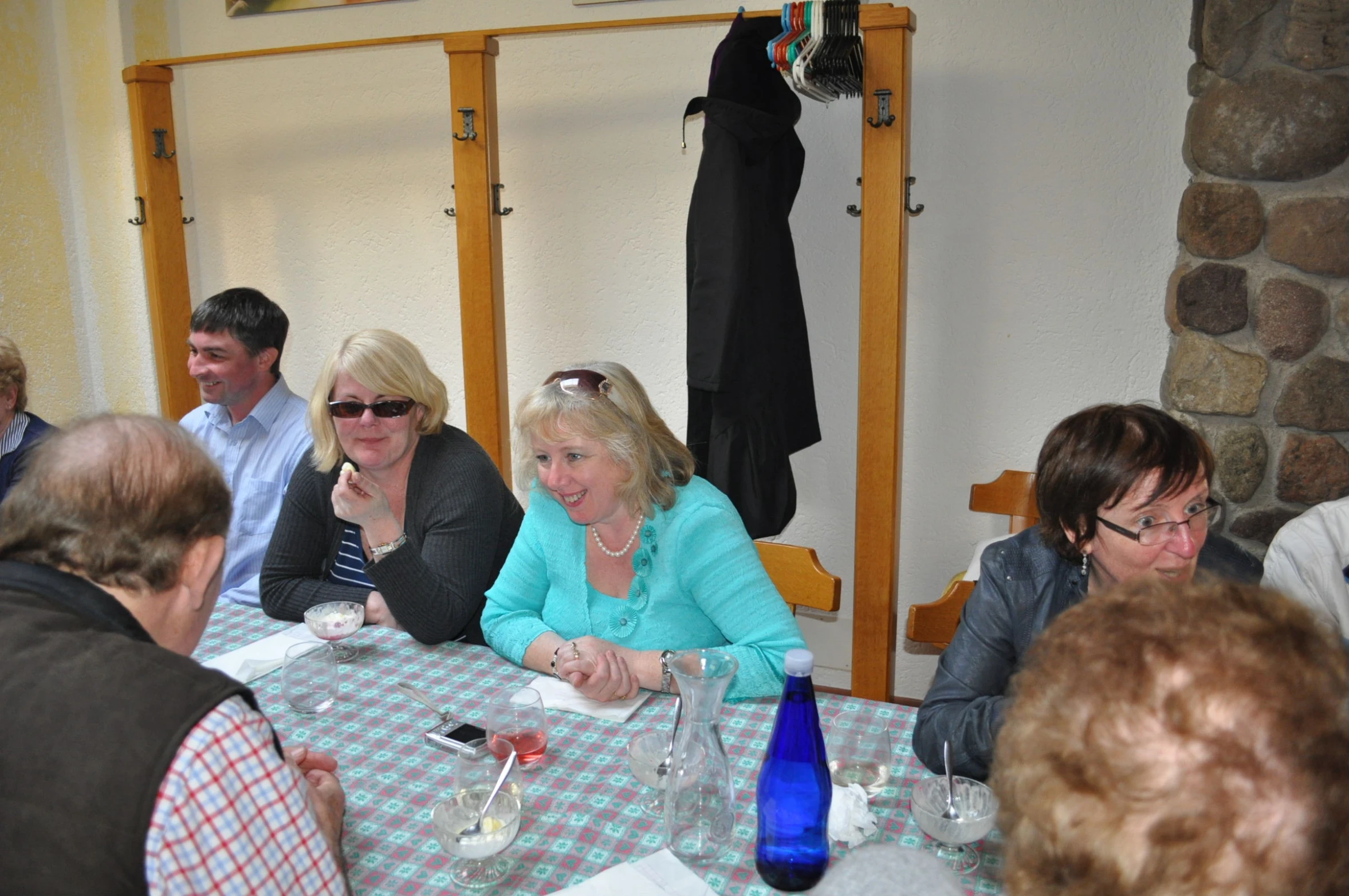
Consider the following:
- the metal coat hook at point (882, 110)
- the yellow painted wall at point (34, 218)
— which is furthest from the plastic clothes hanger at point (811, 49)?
the yellow painted wall at point (34, 218)

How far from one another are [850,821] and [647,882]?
28 centimetres

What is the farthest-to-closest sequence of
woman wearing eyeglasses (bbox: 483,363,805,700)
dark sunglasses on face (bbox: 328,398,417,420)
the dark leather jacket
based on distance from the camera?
1. dark sunglasses on face (bbox: 328,398,417,420)
2. woman wearing eyeglasses (bbox: 483,363,805,700)
3. the dark leather jacket

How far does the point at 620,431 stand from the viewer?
204cm

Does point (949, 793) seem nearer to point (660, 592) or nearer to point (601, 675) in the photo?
point (601, 675)

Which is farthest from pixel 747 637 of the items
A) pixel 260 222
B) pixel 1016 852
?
pixel 260 222

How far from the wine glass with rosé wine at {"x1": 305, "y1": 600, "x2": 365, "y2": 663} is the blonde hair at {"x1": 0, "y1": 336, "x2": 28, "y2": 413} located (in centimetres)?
→ 146

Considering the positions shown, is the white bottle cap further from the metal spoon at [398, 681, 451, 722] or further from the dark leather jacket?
the metal spoon at [398, 681, 451, 722]

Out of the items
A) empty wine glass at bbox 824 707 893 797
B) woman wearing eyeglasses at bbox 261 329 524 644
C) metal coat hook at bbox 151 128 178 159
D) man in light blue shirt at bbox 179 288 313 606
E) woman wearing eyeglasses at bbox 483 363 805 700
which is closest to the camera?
empty wine glass at bbox 824 707 893 797

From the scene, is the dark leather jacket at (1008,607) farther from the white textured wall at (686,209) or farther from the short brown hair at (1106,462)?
the white textured wall at (686,209)

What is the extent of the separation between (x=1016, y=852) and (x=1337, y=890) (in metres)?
0.19

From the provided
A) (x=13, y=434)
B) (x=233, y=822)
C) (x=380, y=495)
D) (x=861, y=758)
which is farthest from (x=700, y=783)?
(x=13, y=434)

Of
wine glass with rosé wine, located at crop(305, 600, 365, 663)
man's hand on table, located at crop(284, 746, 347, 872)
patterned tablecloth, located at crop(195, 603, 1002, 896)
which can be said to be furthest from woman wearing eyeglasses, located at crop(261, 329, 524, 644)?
man's hand on table, located at crop(284, 746, 347, 872)

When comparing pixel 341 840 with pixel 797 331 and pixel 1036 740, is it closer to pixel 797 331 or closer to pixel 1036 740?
pixel 1036 740

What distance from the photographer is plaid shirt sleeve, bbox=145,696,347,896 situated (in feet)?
2.97
